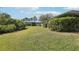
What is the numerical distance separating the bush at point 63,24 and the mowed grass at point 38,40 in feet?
0.21

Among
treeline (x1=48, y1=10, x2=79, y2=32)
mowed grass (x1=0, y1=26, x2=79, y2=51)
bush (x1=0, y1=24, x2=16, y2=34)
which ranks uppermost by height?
treeline (x1=48, y1=10, x2=79, y2=32)

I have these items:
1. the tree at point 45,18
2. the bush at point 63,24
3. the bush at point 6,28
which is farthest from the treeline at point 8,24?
the bush at point 63,24

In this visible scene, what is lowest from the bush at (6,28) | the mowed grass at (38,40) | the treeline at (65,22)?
the mowed grass at (38,40)

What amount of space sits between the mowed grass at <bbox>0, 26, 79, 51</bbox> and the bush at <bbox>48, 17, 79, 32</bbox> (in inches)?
2.5

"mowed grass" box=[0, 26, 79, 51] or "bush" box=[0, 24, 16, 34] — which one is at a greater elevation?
"bush" box=[0, 24, 16, 34]

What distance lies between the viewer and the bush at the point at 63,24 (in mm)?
3285

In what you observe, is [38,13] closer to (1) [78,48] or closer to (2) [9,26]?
(2) [9,26]

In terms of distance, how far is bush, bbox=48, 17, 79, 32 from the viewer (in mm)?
3285

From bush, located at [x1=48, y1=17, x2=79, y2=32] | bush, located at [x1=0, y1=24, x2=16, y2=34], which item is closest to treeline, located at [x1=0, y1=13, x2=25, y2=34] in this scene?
bush, located at [x1=0, y1=24, x2=16, y2=34]

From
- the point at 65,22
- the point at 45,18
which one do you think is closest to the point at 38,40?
the point at 45,18

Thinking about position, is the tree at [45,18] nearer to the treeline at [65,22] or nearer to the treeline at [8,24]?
the treeline at [65,22]

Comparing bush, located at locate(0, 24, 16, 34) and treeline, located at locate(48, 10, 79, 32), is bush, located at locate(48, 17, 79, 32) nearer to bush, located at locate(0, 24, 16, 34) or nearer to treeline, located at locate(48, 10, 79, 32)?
treeline, located at locate(48, 10, 79, 32)

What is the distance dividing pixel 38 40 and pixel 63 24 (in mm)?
389

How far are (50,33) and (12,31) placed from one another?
0.49 meters
